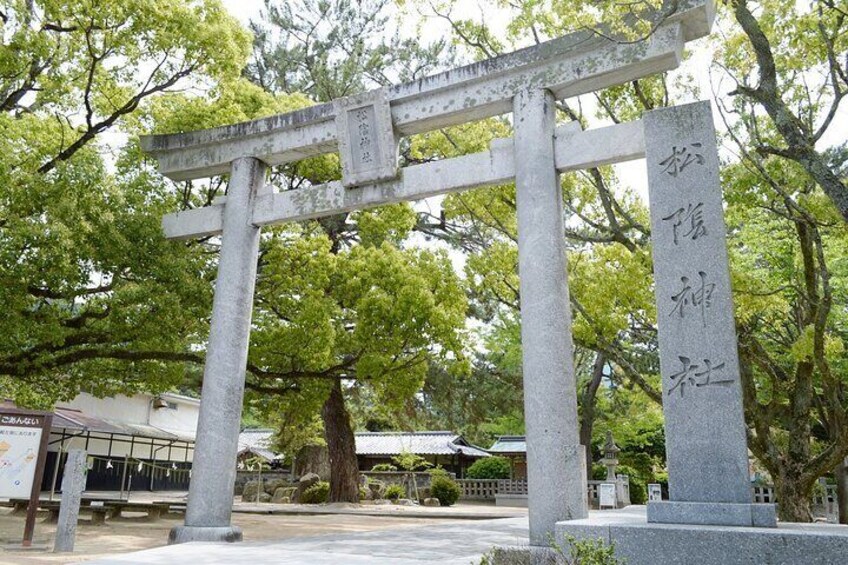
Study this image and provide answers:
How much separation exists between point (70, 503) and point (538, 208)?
283 inches

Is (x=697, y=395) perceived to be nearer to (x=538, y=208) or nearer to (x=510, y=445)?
(x=538, y=208)

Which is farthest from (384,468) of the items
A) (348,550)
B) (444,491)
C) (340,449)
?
(348,550)

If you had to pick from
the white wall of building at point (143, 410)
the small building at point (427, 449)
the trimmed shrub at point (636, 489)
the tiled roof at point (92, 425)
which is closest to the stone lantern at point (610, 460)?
the trimmed shrub at point (636, 489)

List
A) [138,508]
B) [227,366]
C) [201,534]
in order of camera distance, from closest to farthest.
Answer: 1. [201,534]
2. [227,366]
3. [138,508]

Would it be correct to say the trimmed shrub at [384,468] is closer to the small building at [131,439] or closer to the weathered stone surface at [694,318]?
the small building at [131,439]

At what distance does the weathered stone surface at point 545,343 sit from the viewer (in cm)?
656

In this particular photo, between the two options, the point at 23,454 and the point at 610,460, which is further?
the point at 610,460

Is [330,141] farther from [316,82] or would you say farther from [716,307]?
[316,82]

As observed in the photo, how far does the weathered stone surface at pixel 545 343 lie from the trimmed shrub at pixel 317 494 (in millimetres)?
15350

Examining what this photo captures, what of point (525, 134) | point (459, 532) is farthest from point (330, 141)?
point (459, 532)

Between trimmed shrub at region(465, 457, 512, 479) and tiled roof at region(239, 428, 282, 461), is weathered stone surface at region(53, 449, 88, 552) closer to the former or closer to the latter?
tiled roof at region(239, 428, 282, 461)

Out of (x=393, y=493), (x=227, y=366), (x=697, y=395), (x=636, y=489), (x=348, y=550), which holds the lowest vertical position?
(x=393, y=493)

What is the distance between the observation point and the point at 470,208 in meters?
11.7

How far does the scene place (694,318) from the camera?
5.75m
